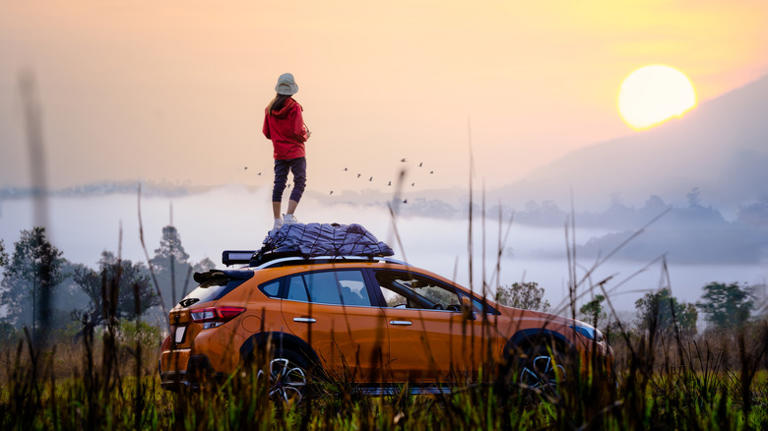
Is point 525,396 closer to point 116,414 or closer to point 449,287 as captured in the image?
point 116,414

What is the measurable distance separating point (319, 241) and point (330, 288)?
102cm

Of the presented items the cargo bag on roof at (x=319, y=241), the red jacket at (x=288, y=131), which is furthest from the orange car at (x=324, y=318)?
the red jacket at (x=288, y=131)

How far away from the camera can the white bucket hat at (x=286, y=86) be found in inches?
446

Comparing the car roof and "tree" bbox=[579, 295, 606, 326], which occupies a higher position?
the car roof

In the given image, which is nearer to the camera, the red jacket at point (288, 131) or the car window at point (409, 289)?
the car window at point (409, 289)

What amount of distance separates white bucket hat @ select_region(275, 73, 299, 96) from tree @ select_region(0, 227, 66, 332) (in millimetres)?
3799

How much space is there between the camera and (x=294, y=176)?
11.4 meters

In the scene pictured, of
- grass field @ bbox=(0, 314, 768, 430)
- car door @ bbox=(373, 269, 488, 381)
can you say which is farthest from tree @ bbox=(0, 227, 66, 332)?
car door @ bbox=(373, 269, 488, 381)

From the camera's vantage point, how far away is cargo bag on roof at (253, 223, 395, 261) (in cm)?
900

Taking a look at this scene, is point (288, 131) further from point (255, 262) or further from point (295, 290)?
point (295, 290)

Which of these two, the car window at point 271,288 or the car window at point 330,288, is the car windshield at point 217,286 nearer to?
the car window at point 271,288

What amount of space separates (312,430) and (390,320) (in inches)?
124

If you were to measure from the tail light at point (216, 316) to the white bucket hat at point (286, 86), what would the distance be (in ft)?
14.4

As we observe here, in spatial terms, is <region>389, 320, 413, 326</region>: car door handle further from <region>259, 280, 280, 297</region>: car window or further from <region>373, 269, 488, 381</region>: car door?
<region>259, 280, 280, 297</region>: car window
